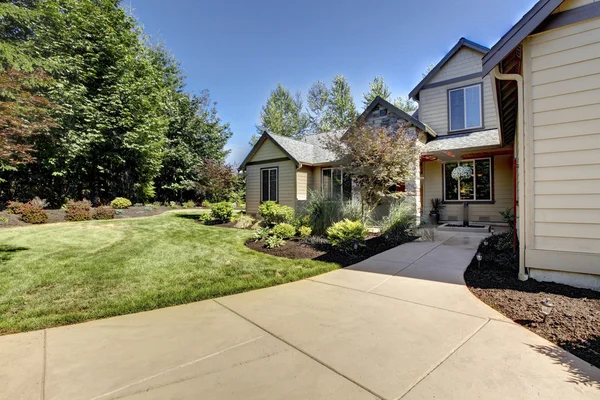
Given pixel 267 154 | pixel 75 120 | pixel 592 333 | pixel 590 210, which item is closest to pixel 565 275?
pixel 590 210

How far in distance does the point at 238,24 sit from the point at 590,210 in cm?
1384

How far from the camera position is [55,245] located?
7234 millimetres


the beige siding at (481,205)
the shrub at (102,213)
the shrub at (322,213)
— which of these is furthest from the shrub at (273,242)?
the shrub at (102,213)

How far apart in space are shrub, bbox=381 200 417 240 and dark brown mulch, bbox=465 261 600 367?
340 centimetres

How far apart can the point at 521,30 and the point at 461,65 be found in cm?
919

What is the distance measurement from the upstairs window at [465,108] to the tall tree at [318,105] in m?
19.6

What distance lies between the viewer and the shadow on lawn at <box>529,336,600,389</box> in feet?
6.75

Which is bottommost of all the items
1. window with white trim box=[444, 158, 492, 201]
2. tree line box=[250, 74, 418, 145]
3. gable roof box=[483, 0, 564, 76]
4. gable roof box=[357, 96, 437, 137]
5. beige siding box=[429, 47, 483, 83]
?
window with white trim box=[444, 158, 492, 201]

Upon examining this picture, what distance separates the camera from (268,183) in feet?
47.1

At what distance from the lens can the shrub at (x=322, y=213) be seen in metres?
8.68

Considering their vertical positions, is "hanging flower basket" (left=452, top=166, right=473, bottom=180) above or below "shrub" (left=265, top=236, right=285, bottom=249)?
above

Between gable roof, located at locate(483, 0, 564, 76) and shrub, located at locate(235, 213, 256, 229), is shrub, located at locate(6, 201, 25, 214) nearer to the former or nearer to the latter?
shrub, located at locate(235, 213, 256, 229)

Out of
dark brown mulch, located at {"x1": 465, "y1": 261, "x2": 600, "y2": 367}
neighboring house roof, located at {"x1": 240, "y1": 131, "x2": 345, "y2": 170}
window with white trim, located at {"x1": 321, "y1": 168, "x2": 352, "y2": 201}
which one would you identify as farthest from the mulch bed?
dark brown mulch, located at {"x1": 465, "y1": 261, "x2": 600, "y2": 367}

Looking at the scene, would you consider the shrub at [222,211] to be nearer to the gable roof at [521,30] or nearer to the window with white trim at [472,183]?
the window with white trim at [472,183]
